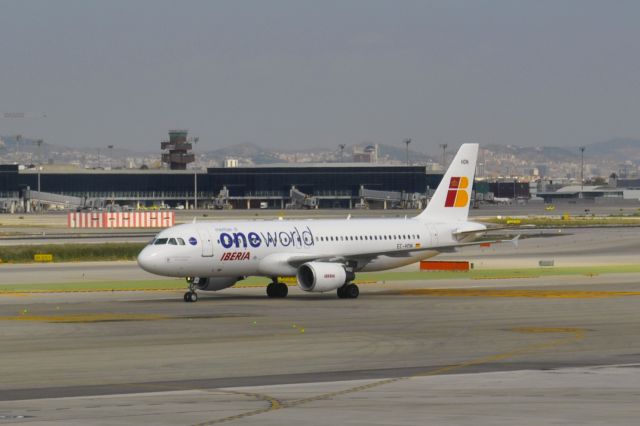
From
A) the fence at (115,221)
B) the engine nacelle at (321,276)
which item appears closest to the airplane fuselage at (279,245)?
the engine nacelle at (321,276)

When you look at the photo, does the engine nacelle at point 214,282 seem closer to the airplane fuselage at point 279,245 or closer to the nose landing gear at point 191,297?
the airplane fuselage at point 279,245

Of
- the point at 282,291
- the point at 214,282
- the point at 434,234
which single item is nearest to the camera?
the point at 214,282

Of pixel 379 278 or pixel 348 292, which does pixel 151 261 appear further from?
pixel 379 278

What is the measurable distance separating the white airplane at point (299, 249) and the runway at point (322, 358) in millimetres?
1286

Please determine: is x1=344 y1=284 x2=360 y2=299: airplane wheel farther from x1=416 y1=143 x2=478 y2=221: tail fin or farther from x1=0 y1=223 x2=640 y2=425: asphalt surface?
x1=416 y1=143 x2=478 y2=221: tail fin

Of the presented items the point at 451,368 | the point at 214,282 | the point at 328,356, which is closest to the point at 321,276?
the point at 214,282

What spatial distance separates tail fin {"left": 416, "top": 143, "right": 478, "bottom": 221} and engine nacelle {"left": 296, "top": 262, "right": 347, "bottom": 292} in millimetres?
9785

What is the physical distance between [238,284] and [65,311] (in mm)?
18319

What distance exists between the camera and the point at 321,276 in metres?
60.2

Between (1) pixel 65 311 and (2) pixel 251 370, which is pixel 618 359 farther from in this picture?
(1) pixel 65 311

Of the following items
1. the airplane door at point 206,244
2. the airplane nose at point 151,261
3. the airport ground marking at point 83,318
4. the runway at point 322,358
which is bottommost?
the airport ground marking at point 83,318

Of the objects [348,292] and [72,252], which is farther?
[72,252]

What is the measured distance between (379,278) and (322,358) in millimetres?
38405

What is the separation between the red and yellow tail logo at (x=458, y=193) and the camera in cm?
7050
